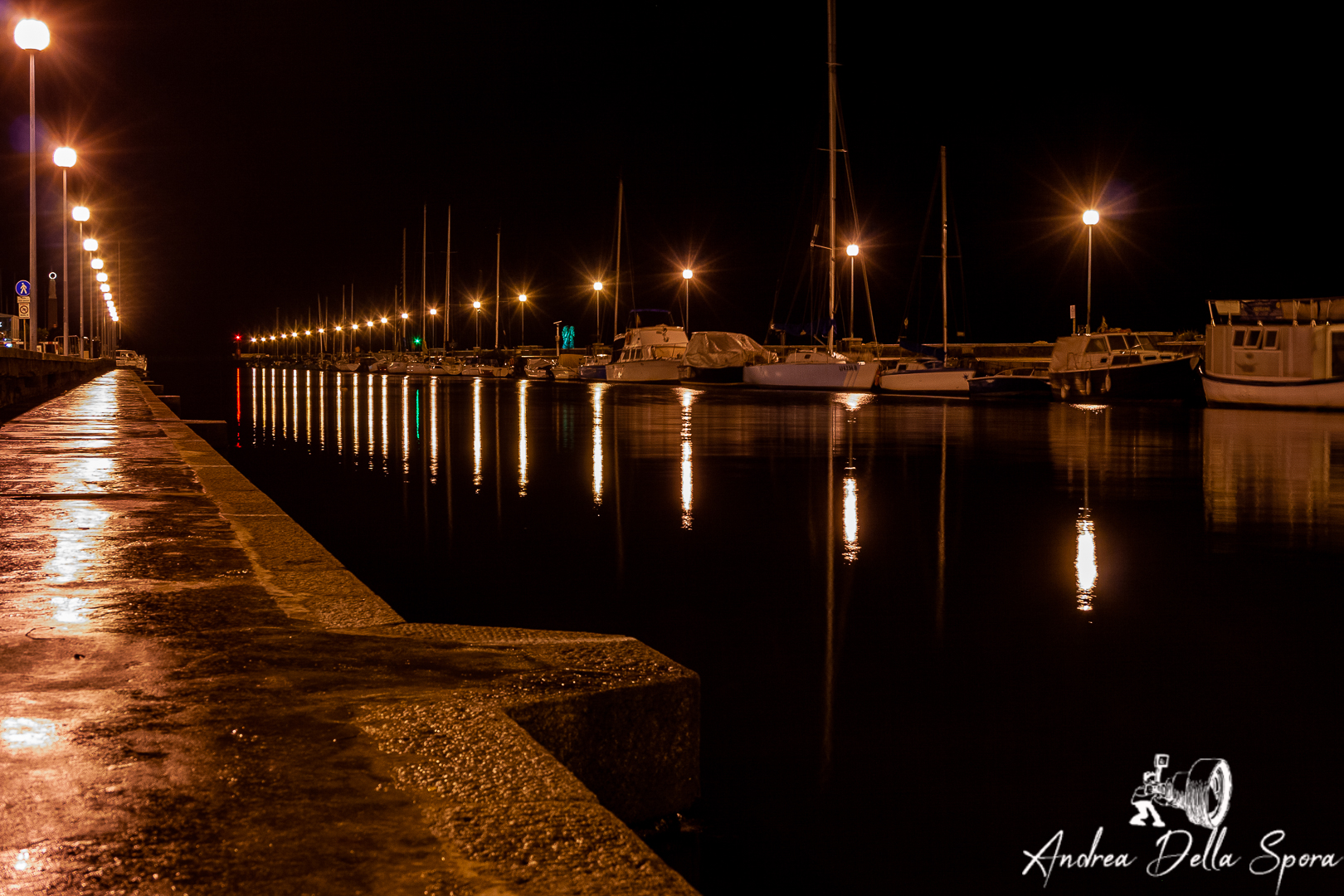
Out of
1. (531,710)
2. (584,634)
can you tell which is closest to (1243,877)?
(531,710)

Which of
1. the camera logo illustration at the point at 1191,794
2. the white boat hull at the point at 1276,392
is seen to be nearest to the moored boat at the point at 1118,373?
the white boat hull at the point at 1276,392

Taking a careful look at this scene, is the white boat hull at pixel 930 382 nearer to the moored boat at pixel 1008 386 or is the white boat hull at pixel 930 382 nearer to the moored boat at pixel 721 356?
the moored boat at pixel 1008 386

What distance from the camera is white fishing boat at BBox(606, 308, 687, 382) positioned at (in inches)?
2677

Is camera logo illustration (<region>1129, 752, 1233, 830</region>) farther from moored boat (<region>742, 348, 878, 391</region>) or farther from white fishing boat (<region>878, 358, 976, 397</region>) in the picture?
moored boat (<region>742, 348, 878, 391</region>)

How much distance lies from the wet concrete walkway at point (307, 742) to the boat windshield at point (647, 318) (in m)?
70.2

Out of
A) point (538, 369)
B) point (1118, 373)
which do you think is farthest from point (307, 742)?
point (538, 369)

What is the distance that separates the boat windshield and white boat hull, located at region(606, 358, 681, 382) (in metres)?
7.06

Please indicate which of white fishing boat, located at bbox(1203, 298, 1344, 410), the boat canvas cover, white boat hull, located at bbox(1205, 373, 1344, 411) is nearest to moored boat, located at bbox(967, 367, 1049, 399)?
white fishing boat, located at bbox(1203, 298, 1344, 410)

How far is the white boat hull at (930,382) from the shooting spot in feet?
158

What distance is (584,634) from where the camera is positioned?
527 cm

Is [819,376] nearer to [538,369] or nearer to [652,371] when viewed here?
[652,371]

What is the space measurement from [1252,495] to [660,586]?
794 cm

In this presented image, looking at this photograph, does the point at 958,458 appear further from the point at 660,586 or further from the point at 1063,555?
the point at 660,586

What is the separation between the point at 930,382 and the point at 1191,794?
45577 millimetres
